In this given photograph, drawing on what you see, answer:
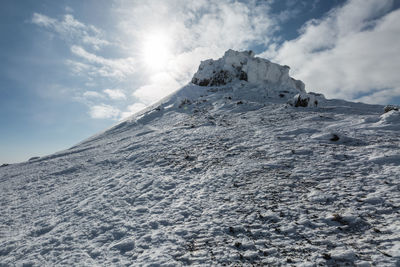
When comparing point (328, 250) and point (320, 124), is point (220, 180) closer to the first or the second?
point (328, 250)

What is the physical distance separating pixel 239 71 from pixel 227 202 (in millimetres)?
35948

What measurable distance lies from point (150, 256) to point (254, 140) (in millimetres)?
8261

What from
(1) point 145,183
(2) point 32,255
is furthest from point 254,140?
(2) point 32,255

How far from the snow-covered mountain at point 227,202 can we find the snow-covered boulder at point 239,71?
25.5 m

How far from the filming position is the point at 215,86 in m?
35.9

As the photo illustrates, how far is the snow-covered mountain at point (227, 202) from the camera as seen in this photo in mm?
4520

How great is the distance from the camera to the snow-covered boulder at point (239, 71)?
1473 inches

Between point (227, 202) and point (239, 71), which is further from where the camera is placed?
point (239, 71)

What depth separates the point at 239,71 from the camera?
38719 millimetres

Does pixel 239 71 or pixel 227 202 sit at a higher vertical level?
pixel 239 71

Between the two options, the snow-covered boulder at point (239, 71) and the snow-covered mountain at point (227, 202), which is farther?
the snow-covered boulder at point (239, 71)

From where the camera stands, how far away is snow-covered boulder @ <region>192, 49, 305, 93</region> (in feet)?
123

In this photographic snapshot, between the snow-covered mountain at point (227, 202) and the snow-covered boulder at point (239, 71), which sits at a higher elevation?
the snow-covered boulder at point (239, 71)

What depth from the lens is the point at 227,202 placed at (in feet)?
20.8
